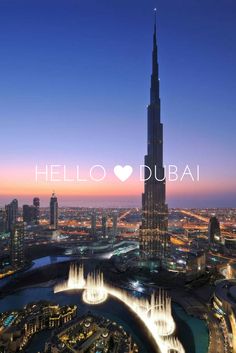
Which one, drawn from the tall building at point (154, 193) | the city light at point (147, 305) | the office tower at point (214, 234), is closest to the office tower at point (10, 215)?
the tall building at point (154, 193)

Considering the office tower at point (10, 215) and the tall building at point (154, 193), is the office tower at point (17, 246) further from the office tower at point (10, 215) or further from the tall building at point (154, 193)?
the office tower at point (10, 215)

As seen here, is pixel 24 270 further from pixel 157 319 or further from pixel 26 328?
pixel 157 319

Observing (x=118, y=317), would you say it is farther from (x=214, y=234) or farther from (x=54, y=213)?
(x=54, y=213)

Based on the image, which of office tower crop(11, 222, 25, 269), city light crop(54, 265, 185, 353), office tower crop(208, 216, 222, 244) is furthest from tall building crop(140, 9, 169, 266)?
office tower crop(11, 222, 25, 269)

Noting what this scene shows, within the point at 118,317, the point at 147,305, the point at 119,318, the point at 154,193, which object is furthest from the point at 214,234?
the point at 119,318

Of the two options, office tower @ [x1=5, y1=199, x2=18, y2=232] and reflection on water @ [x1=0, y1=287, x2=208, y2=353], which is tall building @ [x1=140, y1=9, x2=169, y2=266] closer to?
reflection on water @ [x1=0, y1=287, x2=208, y2=353]

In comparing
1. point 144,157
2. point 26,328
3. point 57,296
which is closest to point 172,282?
point 57,296
